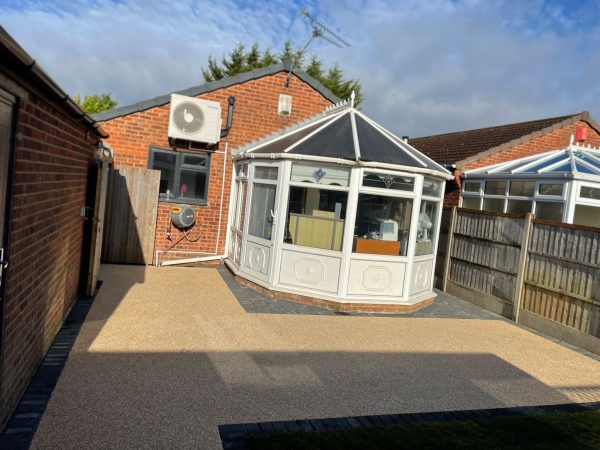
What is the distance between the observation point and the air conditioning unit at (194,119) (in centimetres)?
1042

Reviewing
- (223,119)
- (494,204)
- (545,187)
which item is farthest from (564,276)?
(223,119)

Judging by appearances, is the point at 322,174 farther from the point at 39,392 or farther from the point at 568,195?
the point at 39,392

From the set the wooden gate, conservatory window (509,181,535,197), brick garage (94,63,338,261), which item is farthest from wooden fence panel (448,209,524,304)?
the wooden gate

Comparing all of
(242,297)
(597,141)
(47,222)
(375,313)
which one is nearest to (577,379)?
(375,313)

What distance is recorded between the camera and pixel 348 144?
874 centimetres

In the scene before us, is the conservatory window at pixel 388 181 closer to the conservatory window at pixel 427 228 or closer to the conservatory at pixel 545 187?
the conservatory window at pixel 427 228

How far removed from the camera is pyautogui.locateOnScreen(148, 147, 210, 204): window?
1091cm

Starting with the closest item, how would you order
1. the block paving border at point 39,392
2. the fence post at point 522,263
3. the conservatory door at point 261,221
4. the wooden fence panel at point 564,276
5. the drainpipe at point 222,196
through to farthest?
the block paving border at point 39,392, the wooden fence panel at point 564,276, the fence post at point 522,263, the conservatory door at point 261,221, the drainpipe at point 222,196

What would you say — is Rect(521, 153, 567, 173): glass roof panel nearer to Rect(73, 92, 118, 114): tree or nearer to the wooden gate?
the wooden gate

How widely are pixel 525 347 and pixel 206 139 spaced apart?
23.8 ft

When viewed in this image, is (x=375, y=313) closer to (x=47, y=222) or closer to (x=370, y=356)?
(x=370, y=356)

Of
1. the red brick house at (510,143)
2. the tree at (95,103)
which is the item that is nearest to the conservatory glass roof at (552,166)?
the red brick house at (510,143)

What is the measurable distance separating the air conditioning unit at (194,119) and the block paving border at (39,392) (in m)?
5.14

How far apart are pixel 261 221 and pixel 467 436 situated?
5.92 metres
